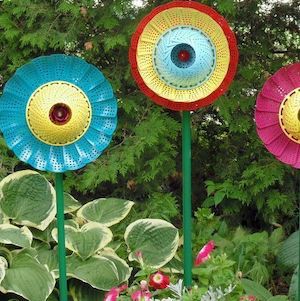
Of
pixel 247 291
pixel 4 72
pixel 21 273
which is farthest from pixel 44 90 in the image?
pixel 4 72

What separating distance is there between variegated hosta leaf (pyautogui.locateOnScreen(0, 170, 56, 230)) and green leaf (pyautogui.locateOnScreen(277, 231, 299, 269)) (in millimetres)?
1203

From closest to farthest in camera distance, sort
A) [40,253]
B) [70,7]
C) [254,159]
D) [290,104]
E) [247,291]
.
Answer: [290,104], [247,291], [40,253], [70,7], [254,159]

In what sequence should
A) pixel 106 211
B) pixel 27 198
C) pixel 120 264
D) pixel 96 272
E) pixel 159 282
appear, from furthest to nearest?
1. pixel 106 211
2. pixel 27 198
3. pixel 120 264
4. pixel 96 272
5. pixel 159 282

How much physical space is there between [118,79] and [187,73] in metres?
1.36

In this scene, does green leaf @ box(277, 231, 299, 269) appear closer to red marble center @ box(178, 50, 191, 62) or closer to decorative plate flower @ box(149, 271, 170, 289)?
decorative plate flower @ box(149, 271, 170, 289)

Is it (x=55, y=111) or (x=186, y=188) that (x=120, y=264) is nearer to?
(x=186, y=188)

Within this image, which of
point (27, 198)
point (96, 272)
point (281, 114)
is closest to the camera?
point (281, 114)

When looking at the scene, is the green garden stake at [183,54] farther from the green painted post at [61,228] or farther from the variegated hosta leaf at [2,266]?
the variegated hosta leaf at [2,266]

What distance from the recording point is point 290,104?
106 inches

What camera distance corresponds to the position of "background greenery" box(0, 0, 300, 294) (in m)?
3.91

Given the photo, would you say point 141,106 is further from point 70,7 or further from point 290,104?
point 290,104

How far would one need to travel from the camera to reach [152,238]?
343cm

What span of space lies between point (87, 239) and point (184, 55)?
A: 3.62 ft

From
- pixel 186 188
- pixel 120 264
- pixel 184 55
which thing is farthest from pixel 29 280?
pixel 184 55
